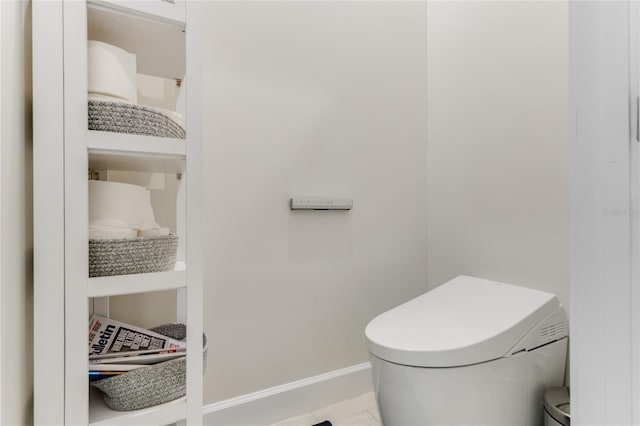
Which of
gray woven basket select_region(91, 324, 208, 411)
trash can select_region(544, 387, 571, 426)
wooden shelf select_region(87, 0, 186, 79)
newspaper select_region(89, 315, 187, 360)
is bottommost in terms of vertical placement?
trash can select_region(544, 387, 571, 426)

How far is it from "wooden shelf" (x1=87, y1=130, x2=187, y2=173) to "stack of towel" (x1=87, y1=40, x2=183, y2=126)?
66 mm

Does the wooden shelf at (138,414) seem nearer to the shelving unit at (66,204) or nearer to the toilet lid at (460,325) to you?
the shelving unit at (66,204)

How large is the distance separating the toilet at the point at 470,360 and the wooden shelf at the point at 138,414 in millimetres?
539

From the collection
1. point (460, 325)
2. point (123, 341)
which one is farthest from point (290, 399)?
point (123, 341)

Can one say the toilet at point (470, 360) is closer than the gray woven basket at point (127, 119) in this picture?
No

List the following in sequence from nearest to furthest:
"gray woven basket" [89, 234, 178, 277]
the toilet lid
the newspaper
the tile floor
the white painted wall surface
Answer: the white painted wall surface, "gray woven basket" [89, 234, 178, 277], the newspaper, the toilet lid, the tile floor

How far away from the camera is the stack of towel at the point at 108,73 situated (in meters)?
0.66

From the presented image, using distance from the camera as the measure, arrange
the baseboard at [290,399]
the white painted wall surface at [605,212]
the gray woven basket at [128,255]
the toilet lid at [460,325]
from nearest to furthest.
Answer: the white painted wall surface at [605,212] < the gray woven basket at [128,255] < the toilet lid at [460,325] < the baseboard at [290,399]

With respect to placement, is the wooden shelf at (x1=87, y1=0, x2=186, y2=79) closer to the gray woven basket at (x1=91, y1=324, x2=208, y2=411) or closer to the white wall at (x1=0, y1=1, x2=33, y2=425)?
the white wall at (x1=0, y1=1, x2=33, y2=425)

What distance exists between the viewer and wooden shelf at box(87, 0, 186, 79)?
2.16 ft

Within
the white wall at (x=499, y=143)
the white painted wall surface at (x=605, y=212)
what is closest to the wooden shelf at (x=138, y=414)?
the white painted wall surface at (x=605, y=212)

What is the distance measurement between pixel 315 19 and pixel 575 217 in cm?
125

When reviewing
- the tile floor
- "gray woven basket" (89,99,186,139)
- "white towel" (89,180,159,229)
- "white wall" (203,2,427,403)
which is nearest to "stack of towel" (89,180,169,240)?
"white towel" (89,180,159,229)

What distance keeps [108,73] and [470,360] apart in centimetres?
102
